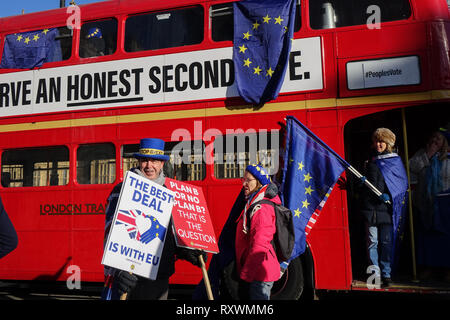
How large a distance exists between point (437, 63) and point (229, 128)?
2815mm

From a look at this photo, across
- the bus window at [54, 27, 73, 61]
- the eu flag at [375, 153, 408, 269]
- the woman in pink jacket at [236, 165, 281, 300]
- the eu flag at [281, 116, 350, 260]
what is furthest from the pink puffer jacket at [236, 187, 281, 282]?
the bus window at [54, 27, 73, 61]

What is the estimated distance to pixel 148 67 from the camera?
6.31 metres

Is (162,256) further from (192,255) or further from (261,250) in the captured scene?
(261,250)

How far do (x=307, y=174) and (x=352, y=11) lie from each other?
7.65 ft

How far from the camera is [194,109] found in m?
6.08

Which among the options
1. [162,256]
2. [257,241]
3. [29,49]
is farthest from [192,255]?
[29,49]

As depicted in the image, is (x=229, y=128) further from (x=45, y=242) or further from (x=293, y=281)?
(x=45, y=242)

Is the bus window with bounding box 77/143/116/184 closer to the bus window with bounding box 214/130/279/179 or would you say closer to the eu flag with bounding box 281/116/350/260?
the bus window with bounding box 214/130/279/179

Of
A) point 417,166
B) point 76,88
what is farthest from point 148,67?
point 417,166

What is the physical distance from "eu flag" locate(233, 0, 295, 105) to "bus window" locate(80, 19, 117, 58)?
1992mm

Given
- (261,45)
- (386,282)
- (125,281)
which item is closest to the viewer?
(125,281)

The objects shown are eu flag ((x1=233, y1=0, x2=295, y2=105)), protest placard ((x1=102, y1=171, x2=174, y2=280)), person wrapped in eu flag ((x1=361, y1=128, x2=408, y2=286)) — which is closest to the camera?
protest placard ((x1=102, y1=171, x2=174, y2=280))

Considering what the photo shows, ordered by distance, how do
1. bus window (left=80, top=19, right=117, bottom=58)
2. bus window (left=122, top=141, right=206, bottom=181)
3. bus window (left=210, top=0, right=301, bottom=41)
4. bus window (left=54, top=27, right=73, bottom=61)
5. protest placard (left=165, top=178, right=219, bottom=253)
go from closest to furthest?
protest placard (left=165, top=178, right=219, bottom=253)
bus window (left=122, top=141, right=206, bottom=181)
bus window (left=210, top=0, right=301, bottom=41)
bus window (left=80, top=19, right=117, bottom=58)
bus window (left=54, top=27, right=73, bottom=61)

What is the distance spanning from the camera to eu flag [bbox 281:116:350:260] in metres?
5.48
